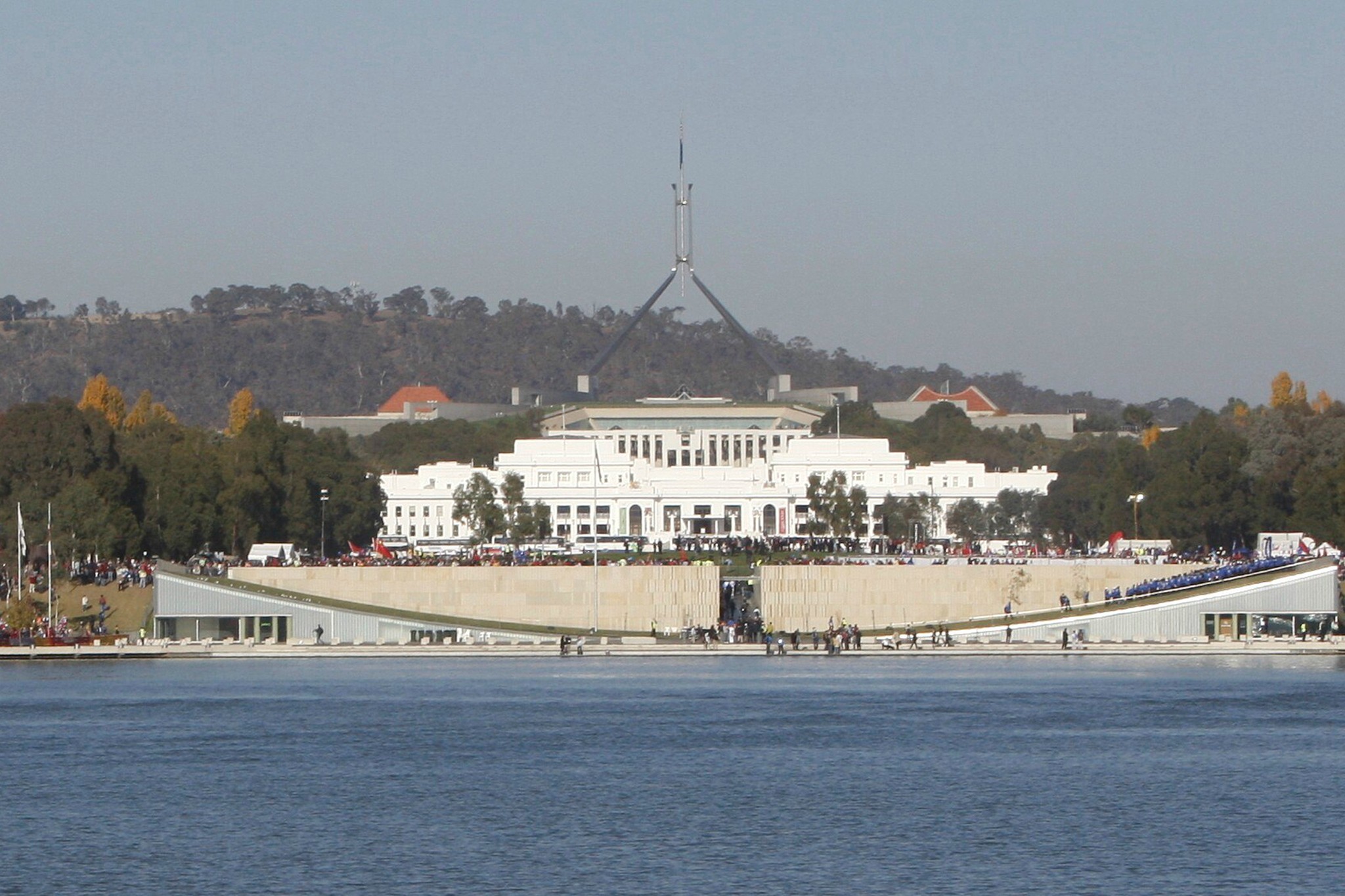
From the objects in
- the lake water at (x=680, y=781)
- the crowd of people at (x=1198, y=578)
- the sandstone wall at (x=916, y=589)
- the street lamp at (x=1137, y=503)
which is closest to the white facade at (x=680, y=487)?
the street lamp at (x=1137, y=503)

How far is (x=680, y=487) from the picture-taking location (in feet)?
361

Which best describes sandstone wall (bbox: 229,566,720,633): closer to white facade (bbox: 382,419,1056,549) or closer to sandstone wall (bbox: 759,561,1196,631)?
sandstone wall (bbox: 759,561,1196,631)

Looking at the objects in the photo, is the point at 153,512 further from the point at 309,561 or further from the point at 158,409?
the point at 158,409

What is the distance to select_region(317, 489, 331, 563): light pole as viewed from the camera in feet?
258

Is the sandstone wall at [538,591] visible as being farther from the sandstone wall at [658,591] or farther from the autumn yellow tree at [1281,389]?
the autumn yellow tree at [1281,389]

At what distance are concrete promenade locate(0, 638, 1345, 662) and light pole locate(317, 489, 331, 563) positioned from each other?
746 inches

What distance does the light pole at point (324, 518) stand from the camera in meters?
78.5

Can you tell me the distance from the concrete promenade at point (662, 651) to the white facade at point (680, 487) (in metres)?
45.3

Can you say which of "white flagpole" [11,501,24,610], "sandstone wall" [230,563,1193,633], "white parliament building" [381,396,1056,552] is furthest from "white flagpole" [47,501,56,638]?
"white parliament building" [381,396,1056,552]

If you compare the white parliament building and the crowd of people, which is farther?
the white parliament building

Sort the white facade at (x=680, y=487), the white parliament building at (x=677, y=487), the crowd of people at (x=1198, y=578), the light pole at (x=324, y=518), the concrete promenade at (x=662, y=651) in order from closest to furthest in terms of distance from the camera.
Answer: the concrete promenade at (x=662, y=651) → the crowd of people at (x=1198, y=578) → the light pole at (x=324, y=518) → the white parliament building at (x=677, y=487) → the white facade at (x=680, y=487)

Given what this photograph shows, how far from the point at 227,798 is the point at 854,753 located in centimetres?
993

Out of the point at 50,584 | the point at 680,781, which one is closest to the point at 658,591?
the point at 50,584

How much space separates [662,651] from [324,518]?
80.6 feet
